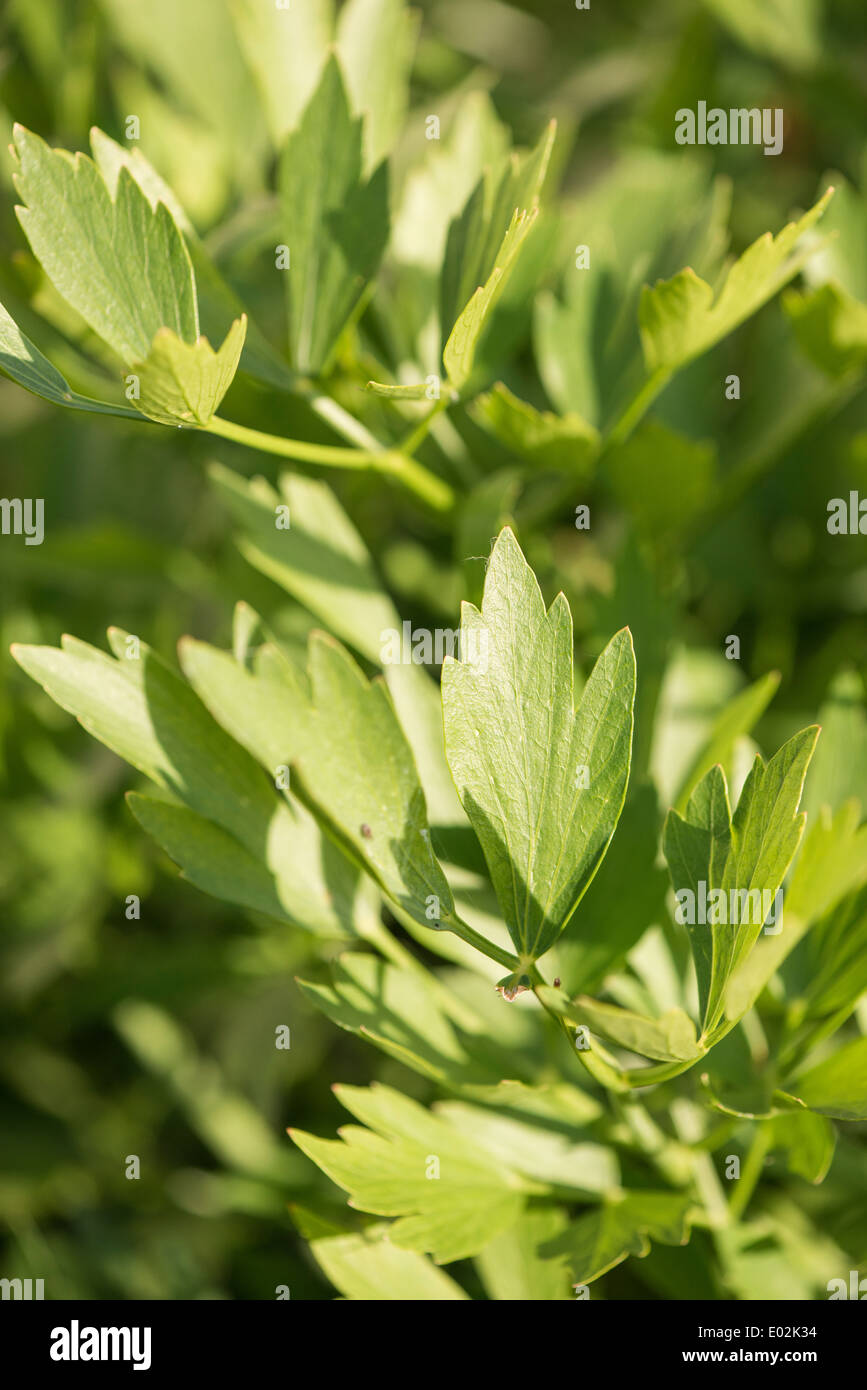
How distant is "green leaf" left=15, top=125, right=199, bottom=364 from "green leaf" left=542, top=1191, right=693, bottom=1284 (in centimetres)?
35

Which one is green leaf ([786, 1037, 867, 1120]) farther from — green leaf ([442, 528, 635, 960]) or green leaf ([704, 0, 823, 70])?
green leaf ([704, 0, 823, 70])

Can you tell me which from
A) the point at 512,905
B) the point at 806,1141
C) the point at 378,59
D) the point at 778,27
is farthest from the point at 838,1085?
the point at 778,27

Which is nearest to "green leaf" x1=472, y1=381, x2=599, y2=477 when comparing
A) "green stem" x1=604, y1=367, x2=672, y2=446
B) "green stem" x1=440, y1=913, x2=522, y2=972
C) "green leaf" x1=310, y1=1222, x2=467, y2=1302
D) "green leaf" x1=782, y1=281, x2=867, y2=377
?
"green stem" x1=604, y1=367, x2=672, y2=446

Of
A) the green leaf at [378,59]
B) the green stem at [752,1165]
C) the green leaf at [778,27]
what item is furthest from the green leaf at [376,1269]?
the green leaf at [778,27]

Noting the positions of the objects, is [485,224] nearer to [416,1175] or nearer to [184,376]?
[184,376]

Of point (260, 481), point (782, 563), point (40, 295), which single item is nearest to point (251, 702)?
point (260, 481)

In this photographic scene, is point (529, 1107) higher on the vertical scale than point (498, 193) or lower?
lower

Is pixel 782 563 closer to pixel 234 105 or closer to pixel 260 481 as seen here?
pixel 260 481

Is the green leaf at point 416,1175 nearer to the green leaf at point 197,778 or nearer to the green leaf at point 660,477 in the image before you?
the green leaf at point 197,778

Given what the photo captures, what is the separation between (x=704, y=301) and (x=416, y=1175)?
0.34 metres

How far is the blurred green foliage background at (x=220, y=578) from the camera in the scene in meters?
0.59

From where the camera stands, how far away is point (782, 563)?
2.15 feet
